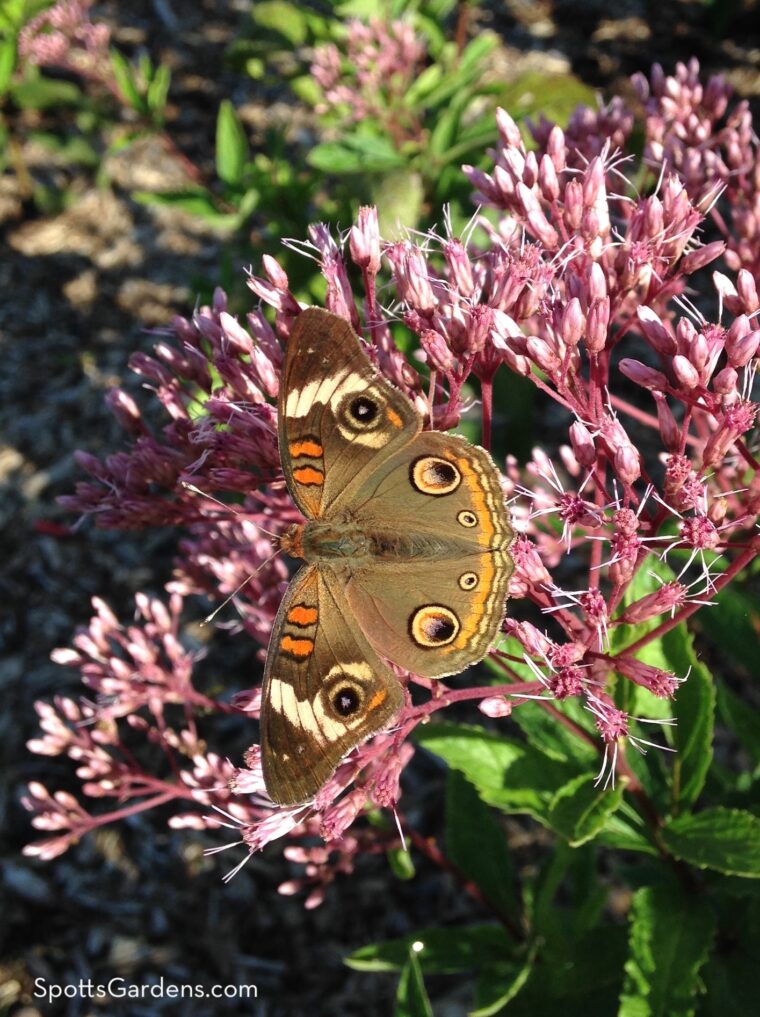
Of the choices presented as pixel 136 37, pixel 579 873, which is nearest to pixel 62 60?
pixel 136 37

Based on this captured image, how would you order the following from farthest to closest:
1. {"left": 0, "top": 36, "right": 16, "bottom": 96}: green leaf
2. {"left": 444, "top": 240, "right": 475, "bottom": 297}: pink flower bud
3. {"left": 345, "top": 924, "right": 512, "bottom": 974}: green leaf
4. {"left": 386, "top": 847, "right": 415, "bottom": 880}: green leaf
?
{"left": 0, "top": 36, "right": 16, "bottom": 96}: green leaf → {"left": 345, "top": 924, "right": 512, "bottom": 974}: green leaf → {"left": 386, "top": 847, "right": 415, "bottom": 880}: green leaf → {"left": 444, "top": 240, "right": 475, "bottom": 297}: pink flower bud

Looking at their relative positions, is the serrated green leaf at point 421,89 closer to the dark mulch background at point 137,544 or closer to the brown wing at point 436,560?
the dark mulch background at point 137,544

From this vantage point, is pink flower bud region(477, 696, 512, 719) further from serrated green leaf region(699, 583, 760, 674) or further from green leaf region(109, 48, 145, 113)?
green leaf region(109, 48, 145, 113)

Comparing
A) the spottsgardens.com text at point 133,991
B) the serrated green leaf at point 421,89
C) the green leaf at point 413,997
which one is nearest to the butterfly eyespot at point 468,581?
the green leaf at point 413,997

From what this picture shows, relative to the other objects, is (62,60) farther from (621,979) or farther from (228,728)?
(621,979)

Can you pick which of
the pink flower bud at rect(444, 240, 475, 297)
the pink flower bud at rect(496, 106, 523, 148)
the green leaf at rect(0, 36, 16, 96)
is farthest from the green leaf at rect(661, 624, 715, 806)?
the green leaf at rect(0, 36, 16, 96)

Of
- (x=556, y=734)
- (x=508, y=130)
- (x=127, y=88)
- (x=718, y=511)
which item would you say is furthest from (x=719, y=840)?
(x=127, y=88)

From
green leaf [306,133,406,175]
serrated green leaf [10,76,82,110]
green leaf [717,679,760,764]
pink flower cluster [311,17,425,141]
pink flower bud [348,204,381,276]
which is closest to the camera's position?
pink flower bud [348,204,381,276]

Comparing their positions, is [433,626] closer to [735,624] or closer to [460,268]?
[460,268]
